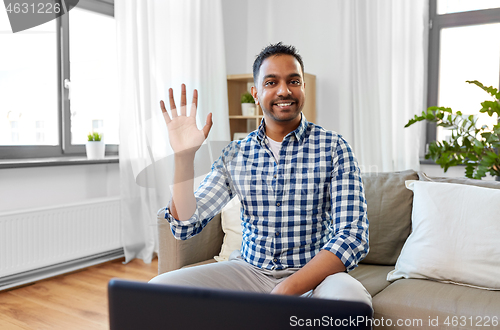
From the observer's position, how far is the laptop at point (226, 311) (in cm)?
42

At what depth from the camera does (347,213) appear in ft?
3.88

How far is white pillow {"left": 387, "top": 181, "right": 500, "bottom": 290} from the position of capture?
4.67 ft

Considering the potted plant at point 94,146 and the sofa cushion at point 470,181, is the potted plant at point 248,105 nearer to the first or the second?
the potted plant at point 94,146

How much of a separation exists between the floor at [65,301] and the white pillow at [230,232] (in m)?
0.51

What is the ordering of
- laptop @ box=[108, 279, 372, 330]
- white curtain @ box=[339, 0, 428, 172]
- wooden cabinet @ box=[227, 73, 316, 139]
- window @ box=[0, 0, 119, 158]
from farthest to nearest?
1. wooden cabinet @ box=[227, 73, 316, 139]
2. white curtain @ box=[339, 0, 428, 172]
3. window @ box=[0, 0, 119, 158]
4. laptop @ box=[108, 279, 372, 330]

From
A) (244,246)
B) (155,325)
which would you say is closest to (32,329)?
(244,246)

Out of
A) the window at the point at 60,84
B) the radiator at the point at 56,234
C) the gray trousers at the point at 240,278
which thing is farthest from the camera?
the window at the point at 60,84

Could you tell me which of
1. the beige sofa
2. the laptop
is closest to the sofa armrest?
the beige sofa

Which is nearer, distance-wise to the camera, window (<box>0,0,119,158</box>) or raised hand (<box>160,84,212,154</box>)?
raised hand (<box>160,84,212,154</box>)

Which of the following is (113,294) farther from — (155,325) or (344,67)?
(344,67)

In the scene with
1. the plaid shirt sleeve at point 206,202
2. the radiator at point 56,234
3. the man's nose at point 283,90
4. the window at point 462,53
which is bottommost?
the radiator at point 56,234

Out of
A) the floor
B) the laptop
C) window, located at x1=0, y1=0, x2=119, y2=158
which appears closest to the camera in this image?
the laptop

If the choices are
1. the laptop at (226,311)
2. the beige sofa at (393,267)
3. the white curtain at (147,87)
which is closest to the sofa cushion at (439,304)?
the beige sofa at (393,267)

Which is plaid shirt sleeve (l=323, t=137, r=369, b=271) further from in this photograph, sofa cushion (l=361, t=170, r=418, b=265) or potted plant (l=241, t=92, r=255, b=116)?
potted plant (l=241, t=92, r=255, b=116)
